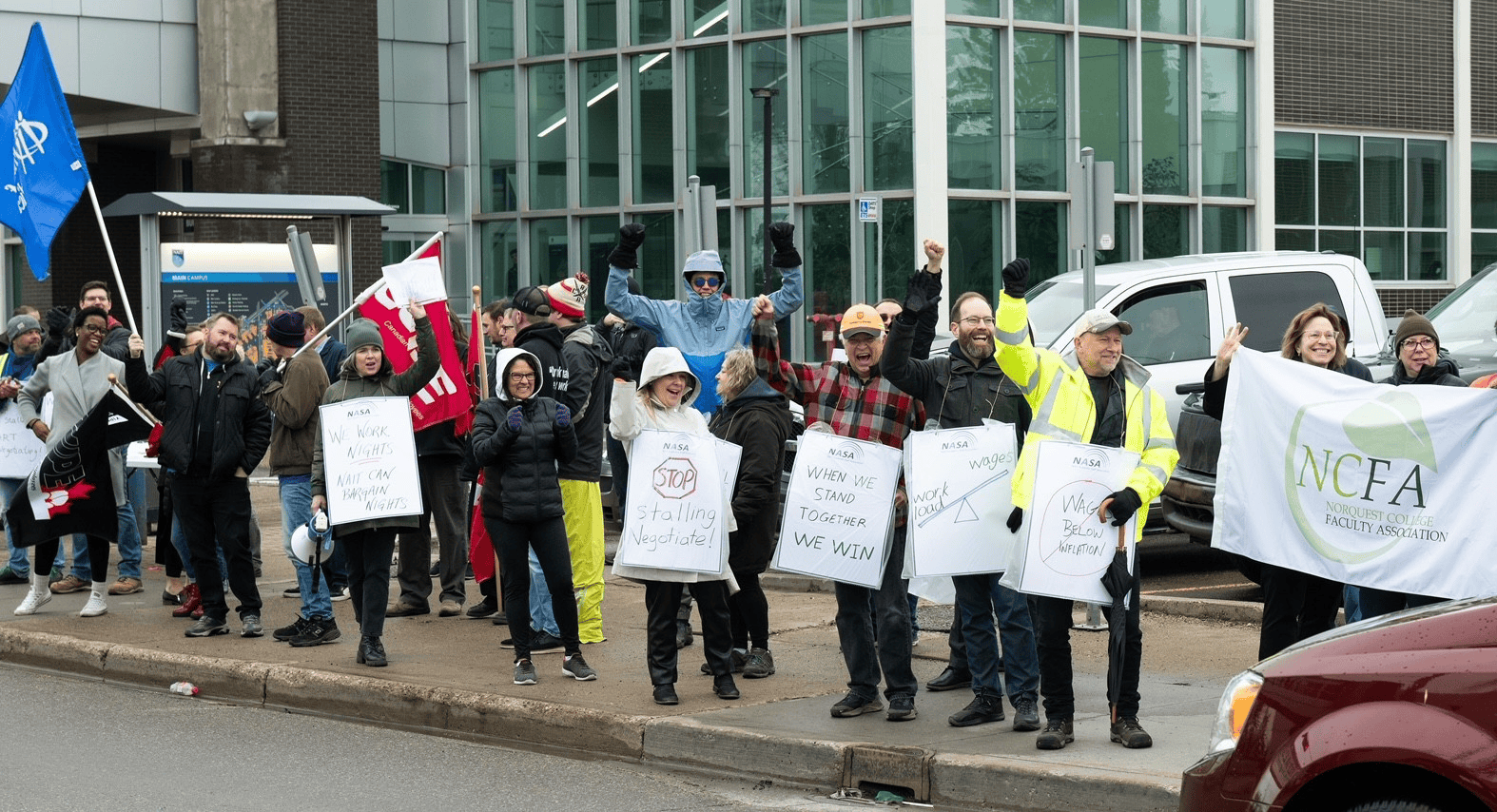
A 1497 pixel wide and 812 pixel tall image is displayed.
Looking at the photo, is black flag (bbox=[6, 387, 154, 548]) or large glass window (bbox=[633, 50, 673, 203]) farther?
large glass window (bbox=[633, 50, 673, 203])

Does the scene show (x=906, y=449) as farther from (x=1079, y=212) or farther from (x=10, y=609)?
(x=10, y=609)

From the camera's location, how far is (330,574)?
12516 millimetres

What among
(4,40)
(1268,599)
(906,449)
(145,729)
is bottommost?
(145,729)

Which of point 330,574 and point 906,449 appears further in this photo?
point 330,574

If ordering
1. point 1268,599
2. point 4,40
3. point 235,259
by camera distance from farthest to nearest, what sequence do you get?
point 4,40 < point 235,259 < point 1268,599

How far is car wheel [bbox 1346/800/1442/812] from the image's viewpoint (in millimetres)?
4434

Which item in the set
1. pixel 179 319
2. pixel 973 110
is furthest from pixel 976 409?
pixel 973 110

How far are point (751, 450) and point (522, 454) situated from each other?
1.18 metres

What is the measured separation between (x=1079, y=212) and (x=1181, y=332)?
1.82 metres

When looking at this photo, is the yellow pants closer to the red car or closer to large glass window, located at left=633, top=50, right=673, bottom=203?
the red car

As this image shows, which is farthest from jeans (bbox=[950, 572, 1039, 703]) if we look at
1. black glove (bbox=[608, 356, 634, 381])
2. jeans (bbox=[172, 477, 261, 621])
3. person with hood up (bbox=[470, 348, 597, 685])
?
jeans (bbox=[172, 477, 261, 621])

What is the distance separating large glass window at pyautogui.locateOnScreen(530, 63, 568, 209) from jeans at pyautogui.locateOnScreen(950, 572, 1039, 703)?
24476mm

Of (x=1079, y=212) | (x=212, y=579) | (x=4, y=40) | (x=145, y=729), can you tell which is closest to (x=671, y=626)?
(x=145, y=729)

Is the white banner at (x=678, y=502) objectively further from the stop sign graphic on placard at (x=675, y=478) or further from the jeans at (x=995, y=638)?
the jeans at (x=995, y=638)
